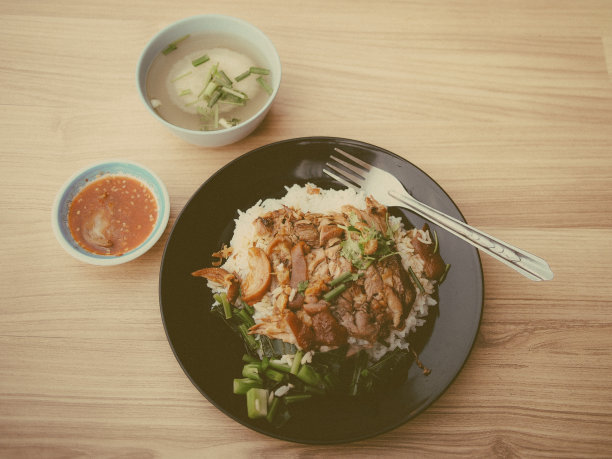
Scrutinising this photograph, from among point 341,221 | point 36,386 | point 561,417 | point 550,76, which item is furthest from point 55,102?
point 561,417

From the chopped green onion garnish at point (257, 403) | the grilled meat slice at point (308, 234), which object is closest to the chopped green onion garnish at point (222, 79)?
the grilled meat slice at point (308, 234)

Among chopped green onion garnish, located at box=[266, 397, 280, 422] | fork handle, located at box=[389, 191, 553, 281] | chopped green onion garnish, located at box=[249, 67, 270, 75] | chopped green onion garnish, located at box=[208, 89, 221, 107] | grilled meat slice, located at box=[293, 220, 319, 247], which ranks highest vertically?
chopped green onion garnish, located at box=[249, 67, 270, 75]

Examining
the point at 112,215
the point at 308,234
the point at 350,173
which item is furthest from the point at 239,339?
the point at 350,173

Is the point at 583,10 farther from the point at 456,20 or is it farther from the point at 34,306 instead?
the point at 34,306

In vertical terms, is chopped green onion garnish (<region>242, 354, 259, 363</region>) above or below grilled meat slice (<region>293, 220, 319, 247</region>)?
below

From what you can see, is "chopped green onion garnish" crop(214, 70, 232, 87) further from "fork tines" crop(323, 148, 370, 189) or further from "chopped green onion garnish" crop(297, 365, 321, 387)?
"chopped green onion garnish" crop(297, 365, 321, 387)

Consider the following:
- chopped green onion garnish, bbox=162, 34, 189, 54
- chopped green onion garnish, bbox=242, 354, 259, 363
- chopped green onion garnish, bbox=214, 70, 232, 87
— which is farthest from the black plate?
chopped green onion garnish, bbox=162, 34, 189, 54
